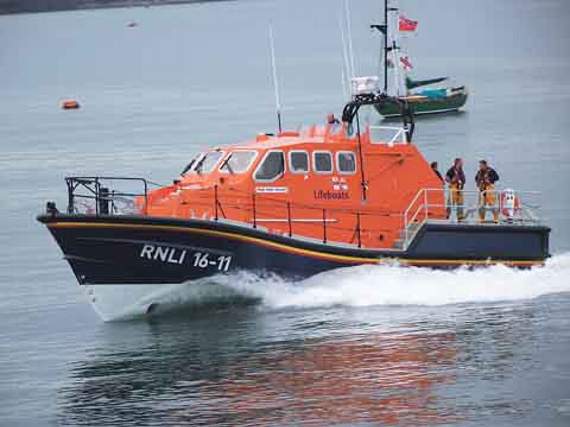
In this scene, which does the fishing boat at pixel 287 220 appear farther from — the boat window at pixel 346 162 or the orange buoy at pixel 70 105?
the orange buoy at pixel 70 105

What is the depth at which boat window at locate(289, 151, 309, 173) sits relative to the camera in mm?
28641

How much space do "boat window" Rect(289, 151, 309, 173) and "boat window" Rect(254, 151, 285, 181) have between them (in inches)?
6.8

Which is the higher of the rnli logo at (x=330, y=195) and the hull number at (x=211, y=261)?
the rnli logo at (x=330, y=195)

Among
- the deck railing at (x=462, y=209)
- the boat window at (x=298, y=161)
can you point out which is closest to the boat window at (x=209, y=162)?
the boat window at (x=298, y=161)

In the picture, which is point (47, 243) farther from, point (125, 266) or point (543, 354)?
point (543, 354)

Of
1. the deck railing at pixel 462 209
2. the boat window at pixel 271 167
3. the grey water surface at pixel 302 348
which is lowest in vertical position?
the grey water surface at pixel 302 348

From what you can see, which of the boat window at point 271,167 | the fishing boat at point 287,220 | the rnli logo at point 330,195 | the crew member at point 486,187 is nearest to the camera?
the fishing boat at point 287,220

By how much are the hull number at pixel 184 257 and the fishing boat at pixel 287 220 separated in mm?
17

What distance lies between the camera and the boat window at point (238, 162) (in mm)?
28406

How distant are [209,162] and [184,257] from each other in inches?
78.1

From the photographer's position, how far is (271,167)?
28.5 m

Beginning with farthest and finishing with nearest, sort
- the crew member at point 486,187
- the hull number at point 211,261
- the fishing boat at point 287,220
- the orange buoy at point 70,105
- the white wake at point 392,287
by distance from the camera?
1. the orange buoy at point 70,105
2. the crew member at point 486,187
3. the white wake at point 392,287
4. the hull number at point 211,261
5. the fishing boat at point 287,220

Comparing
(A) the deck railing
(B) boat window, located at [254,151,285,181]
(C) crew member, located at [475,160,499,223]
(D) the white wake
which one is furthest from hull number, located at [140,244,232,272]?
(C) crew member, located at [475,160,499,223]

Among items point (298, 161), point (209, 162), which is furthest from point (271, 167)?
point (209, 162)
